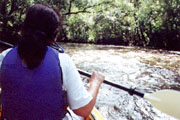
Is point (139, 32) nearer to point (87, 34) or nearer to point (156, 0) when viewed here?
point (156, 0)

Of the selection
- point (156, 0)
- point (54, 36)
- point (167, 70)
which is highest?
point (156, 0)

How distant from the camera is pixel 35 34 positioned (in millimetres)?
1026

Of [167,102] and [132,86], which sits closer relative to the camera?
[132,86]

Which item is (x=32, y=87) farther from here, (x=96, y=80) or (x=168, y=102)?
(x=168, y=102)

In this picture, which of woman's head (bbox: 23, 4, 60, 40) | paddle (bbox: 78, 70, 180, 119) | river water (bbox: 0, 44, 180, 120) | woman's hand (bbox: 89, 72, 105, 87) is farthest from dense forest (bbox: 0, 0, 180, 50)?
woman's head (bbox: 23, 4, 60, 40)

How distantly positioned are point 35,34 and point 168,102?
69.7 inches

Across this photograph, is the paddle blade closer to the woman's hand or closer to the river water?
the river water

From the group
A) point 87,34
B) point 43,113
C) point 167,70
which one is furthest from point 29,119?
point 87,34

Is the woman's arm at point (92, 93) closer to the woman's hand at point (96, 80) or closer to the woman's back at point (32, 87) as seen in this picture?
the woman's hand at point (96, 80)

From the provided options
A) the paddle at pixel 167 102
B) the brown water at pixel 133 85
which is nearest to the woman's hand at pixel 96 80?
the paddle at pixel 167 102

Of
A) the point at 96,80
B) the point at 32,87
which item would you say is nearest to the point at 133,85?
the point at 96,80

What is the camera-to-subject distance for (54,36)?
115 centimetres

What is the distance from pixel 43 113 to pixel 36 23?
512mm

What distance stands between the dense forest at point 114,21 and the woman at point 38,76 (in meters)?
11.0
